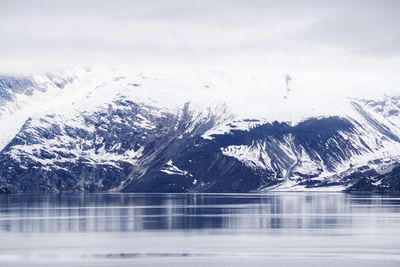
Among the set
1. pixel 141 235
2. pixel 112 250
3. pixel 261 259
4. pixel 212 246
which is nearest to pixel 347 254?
pixel 261 259

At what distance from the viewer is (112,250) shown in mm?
160625

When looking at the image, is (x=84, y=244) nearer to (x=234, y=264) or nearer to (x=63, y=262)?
(x=63, y=262)

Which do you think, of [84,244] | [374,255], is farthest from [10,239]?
[374,255]

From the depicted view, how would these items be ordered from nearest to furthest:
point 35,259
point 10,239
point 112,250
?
point 35,259
point 112,250
point 10,239

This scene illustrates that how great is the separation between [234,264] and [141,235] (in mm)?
51450

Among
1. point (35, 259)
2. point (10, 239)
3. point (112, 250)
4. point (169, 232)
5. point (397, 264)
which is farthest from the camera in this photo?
point (169, 232)

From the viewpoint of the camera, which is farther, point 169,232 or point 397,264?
point 169,232

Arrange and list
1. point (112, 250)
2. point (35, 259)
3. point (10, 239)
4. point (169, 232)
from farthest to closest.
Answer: point (169, 232), point (10, 239), point (112, 250), point (35, 259)

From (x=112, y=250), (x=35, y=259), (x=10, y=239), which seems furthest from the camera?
(x=10, y=239)

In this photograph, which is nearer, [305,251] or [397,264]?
[397,264]

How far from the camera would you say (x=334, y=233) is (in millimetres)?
189875

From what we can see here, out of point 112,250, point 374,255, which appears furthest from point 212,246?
point 374,255

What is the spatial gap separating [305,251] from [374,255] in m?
11.0

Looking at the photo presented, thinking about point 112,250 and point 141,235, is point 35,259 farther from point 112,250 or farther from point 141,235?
point 141,235
